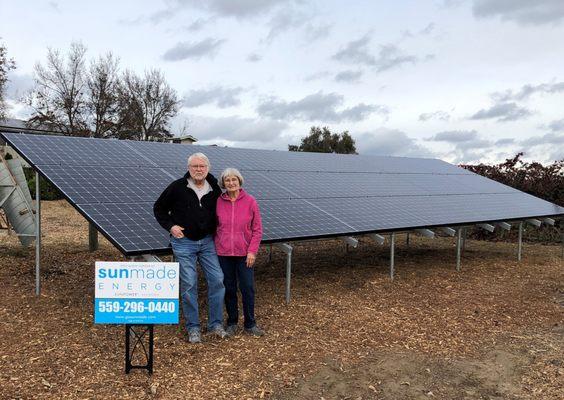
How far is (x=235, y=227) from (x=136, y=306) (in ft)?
5.49

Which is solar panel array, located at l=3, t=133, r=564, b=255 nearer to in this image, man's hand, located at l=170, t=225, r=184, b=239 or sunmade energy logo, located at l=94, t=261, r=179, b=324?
man's hand, located at l=170, t=225, r=184, b=239

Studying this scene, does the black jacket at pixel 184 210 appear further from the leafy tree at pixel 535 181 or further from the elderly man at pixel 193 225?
the leafy tree at pixel 535 181

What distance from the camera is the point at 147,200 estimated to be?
25.0 ft

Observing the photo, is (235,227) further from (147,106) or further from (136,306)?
(147,106)

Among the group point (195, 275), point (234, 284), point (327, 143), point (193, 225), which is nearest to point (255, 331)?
point (234, 284)

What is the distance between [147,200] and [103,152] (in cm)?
229

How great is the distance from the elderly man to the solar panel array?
1.12 feet

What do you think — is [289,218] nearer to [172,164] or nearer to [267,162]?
[172,164]

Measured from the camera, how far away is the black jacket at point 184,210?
620 centimetres

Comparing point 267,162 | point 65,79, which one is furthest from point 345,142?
point 267,162

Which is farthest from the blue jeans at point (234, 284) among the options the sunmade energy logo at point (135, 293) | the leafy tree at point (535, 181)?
the leafy tree at point (535, 181)

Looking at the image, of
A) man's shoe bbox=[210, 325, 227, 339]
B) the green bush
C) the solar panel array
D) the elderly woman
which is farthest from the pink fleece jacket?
the green bush

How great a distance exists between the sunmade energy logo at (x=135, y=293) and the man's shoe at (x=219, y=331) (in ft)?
4.50

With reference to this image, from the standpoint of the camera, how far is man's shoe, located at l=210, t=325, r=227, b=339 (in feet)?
21.6
